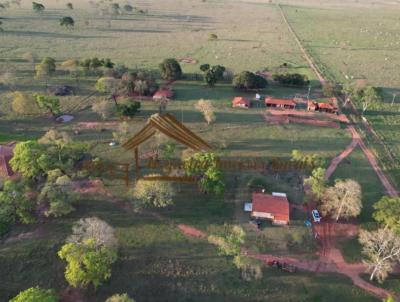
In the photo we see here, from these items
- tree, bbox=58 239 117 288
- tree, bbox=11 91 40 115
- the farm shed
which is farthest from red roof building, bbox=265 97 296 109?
tree, bbox=58 239 117 288

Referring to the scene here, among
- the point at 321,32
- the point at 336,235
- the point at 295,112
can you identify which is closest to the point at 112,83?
the point at 295,112

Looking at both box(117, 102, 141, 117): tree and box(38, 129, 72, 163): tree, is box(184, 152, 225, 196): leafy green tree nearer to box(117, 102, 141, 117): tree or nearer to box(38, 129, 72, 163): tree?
box(38, 129, 72, 163): tree

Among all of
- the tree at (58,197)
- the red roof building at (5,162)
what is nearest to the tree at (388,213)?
the tree at (58,197)

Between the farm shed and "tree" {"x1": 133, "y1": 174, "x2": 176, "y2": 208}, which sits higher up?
the farm shed

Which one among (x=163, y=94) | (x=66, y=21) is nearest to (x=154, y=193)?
(x=163, y=94)

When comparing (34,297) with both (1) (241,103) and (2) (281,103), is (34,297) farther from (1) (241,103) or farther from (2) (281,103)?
(2) (281,103)

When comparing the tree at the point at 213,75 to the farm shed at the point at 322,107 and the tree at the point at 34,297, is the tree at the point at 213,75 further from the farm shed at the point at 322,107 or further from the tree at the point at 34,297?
the tree at the point at 34,297

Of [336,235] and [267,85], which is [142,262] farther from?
[267,85]
